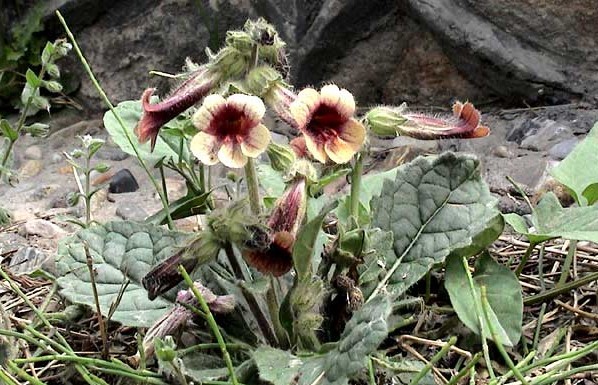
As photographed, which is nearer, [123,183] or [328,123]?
[328,123]

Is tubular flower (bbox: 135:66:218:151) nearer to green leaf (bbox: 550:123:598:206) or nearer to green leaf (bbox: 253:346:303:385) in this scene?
green leaf (bbox: 253:346:303:385)

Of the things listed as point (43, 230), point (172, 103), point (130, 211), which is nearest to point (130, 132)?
point (172, 103)

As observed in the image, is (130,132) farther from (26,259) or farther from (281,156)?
(281,156)

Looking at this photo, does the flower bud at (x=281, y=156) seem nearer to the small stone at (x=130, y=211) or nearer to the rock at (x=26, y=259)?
the rock at (x=26, y=259)

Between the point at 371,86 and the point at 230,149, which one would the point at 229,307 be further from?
the point at 371,86

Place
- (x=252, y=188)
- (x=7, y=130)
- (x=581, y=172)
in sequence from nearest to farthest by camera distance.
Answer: (x=252, y=188) < (x=581, y=172) < (x=7, y=130)

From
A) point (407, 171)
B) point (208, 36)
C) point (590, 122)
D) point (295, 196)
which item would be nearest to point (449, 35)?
point (590, 122)

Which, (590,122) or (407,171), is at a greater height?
(407,171)
